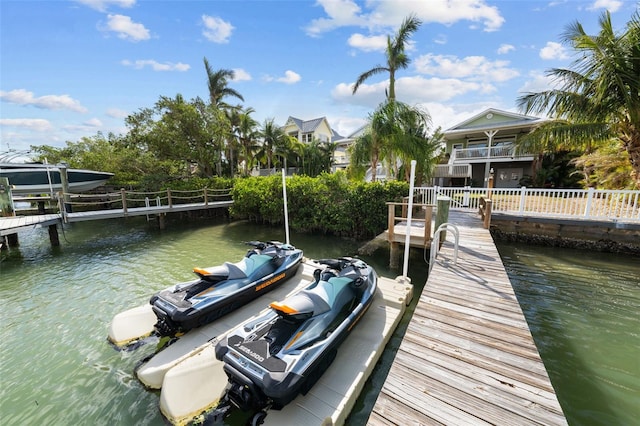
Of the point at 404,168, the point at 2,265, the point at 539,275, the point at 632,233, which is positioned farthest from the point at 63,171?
the point at 632,233

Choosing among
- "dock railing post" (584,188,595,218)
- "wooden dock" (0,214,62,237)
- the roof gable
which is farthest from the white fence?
"wooden dock" (0,214,62,237)

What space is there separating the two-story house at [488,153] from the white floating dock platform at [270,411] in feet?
52.4

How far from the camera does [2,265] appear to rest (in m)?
7.51

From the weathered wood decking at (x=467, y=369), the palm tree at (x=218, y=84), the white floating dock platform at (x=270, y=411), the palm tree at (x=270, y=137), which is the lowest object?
the white floating dock platform at (x=270, y=411)

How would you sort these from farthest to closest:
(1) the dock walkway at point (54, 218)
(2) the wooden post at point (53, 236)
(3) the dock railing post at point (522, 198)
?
(2) the wooden post at point (53, 236), (3) the dock railing post at point (522, 198), (1) the dock walkway at point (54, 218)

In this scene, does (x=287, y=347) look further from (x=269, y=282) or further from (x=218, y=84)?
(x=218, y=84)

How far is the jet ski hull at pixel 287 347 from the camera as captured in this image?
245cm

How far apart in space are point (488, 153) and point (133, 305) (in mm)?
19083

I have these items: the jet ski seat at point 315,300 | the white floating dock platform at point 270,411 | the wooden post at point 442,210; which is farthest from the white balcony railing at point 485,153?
the jet ski seat at point 315,300

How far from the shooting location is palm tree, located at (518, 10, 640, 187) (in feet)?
21.2

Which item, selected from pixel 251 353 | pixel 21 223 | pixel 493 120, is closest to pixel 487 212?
pixel 251 353

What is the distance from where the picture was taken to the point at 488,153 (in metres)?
15.8

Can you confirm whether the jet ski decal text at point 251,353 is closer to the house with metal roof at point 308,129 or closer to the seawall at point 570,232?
the seawall at point 570,232

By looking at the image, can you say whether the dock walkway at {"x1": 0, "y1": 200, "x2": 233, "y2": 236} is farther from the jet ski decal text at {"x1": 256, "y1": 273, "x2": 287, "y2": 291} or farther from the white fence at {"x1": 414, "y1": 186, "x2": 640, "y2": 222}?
the white fence at {"x1": 414, "y1": 186, "x2": 640, "y2": 222}
